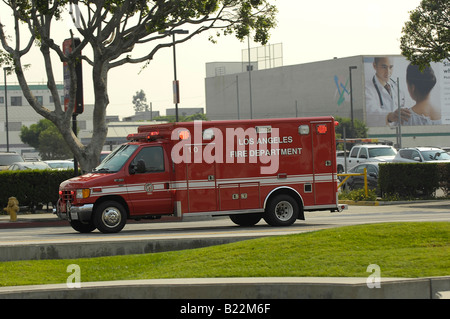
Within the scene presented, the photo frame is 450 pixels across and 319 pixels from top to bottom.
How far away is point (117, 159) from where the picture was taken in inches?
782

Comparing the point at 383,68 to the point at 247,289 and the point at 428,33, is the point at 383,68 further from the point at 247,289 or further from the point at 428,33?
the point at 247,289

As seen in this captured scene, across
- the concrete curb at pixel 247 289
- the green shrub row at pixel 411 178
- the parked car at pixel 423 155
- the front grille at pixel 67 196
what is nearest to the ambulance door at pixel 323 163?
the front grille at pixel 67 196

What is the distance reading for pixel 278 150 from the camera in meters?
20.0

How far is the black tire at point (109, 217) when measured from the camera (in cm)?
1930

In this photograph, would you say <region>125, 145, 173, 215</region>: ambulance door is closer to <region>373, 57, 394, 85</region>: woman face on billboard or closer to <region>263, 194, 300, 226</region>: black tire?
<region>263, 194, 300, 226</region>: black tire

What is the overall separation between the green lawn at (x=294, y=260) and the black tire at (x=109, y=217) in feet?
16.4

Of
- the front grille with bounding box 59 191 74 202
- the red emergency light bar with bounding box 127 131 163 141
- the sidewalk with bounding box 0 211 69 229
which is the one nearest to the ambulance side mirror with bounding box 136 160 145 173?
the red emergency light bar with bounding box 127 131 163 141

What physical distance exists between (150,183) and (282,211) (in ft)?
10.9

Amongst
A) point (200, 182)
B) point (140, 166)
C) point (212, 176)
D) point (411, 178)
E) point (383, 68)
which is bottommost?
point (411, 178)

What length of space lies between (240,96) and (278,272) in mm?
106896

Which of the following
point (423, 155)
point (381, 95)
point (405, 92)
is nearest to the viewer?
point (423, 155)

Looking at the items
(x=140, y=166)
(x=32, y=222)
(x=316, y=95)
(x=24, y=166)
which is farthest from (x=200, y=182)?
(x=316, y=95)

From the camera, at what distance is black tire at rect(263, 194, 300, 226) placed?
65.6ft

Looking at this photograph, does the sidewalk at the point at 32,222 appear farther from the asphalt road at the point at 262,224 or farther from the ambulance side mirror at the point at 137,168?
the ambulance side mirror at the point at 137,168
